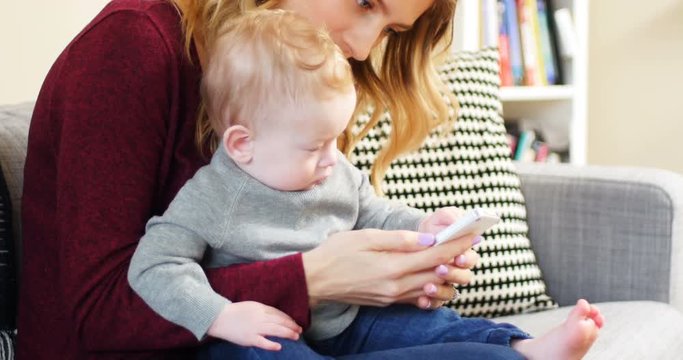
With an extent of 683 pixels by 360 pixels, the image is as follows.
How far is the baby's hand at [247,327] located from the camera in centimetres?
105

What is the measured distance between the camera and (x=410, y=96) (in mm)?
1525

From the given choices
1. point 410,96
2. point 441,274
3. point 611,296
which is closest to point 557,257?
point 611,296

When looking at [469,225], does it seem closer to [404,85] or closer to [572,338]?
[572,338]

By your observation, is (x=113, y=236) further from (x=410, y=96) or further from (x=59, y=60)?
(x=410, y=96)

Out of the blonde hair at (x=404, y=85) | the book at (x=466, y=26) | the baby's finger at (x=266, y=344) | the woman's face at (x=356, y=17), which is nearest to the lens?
the baby's finger at (x=266, y=344)

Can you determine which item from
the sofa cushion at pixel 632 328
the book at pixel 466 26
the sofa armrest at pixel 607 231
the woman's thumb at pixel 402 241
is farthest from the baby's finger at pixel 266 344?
the book at pixel 466 26

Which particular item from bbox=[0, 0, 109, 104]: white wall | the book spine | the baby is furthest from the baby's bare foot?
the book spine

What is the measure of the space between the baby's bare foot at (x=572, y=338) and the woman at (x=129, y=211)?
81 millimetres

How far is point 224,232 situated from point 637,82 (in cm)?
239

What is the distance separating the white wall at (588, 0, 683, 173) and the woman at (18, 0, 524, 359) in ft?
7.00

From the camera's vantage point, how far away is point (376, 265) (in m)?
1.14

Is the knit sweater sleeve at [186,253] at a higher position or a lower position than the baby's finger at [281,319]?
higher

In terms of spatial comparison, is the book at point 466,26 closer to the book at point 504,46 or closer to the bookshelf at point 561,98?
the bookshelf at point 561,98

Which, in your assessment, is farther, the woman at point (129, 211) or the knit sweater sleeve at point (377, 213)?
the knit sweater sleeve at point (377, 213)
